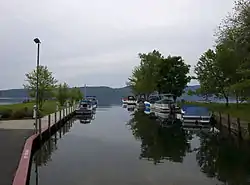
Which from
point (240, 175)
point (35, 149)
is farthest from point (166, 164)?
point (35, 149)

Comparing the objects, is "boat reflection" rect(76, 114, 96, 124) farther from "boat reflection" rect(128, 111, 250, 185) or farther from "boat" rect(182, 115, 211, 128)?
"boat reflection" rect(128, 111, 250, 185)

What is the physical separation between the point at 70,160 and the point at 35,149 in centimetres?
275

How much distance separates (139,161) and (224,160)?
13.7 feet

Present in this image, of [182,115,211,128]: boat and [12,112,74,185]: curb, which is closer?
[12,112,74,185]: curb

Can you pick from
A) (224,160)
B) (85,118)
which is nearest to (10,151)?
(224,160)

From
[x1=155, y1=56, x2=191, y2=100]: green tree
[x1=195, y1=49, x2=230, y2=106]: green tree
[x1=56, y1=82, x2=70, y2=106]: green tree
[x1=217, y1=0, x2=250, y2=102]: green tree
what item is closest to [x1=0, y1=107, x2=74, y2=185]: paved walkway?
[x1=217, y1=0, x2=250, y2=102]: green tree

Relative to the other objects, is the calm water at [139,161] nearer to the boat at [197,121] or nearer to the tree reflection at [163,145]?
the tree reflection at [163,145]

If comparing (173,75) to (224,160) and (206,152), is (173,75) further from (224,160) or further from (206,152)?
(224,160)

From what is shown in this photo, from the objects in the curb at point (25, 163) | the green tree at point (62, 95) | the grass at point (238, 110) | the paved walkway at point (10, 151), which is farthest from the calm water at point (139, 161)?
the green tree at point (62, 95)

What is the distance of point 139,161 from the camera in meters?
18.0

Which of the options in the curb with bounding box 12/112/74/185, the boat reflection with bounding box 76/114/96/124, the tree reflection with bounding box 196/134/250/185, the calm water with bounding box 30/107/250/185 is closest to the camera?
the curb with bounding box 12/112/74/185

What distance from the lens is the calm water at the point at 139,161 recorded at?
14375 mm

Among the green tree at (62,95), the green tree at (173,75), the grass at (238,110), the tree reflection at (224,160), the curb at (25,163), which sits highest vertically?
the green tree at (173,75)

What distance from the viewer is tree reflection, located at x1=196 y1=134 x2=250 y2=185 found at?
49.3ft
